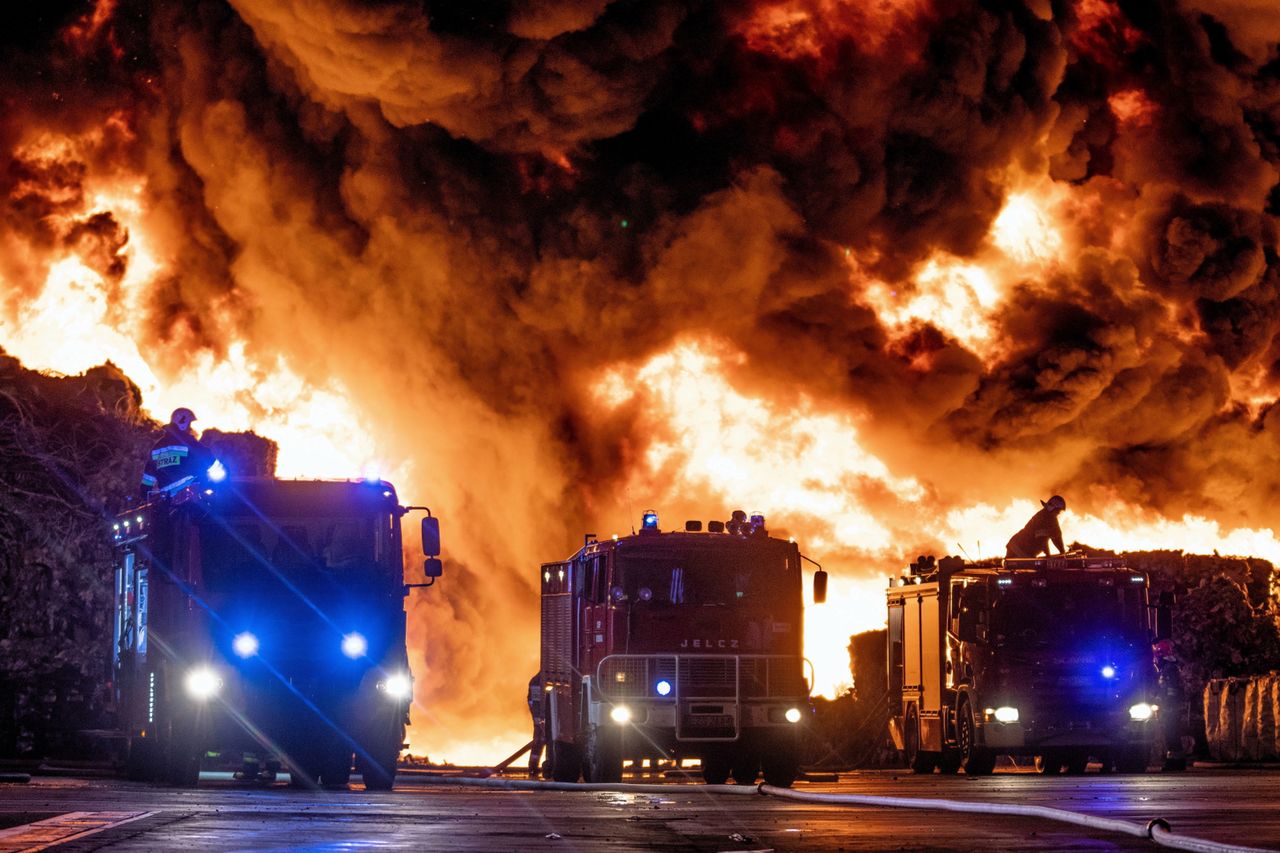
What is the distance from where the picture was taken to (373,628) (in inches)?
827

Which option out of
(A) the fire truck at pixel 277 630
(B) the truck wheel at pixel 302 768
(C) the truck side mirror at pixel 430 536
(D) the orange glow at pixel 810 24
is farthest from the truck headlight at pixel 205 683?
(D) the orange glow at pixel 810 24

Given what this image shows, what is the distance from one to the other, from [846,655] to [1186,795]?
18533 millimetres

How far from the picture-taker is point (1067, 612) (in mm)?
25141

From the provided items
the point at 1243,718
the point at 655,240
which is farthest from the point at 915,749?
the point at 655,240

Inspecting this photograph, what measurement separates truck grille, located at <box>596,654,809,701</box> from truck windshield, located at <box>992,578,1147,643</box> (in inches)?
146

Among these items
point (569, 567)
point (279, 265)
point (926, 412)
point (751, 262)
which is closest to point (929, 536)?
point (926, 412)

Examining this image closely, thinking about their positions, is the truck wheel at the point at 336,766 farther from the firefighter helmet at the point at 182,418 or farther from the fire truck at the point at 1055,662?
the fire truck at the point at 1055,662

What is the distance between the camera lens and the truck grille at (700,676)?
22203 mm

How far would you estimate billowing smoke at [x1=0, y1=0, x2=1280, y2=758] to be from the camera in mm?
40750

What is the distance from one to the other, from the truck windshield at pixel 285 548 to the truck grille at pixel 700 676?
288cm

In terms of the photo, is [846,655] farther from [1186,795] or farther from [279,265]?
[1186,795]

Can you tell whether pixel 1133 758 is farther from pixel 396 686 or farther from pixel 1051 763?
pixel 396 686

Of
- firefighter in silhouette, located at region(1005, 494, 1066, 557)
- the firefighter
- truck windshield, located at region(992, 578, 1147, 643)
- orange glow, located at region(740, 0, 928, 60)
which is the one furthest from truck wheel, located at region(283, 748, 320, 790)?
orange glow, located at region(740, 0, 928, 60)

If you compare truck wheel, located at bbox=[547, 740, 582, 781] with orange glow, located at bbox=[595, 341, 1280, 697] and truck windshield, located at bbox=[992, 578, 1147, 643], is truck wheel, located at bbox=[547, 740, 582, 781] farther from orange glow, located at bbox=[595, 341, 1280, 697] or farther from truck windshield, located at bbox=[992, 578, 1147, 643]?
orange glow, located at bbox=[595, 341, 1280, 697]
